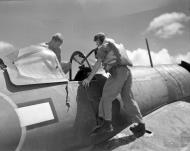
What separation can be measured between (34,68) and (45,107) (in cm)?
68

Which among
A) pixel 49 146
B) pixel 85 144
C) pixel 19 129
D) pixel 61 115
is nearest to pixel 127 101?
pixel 85 144

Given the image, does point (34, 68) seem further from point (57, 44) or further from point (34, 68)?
point (57, 44)

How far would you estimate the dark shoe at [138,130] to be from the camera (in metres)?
4.95

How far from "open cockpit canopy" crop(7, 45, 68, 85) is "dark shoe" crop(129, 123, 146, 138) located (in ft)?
5.44

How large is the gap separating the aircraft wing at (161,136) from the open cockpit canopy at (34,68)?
1.43 metres

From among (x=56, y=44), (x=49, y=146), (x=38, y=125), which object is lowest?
(x=49, y=146)

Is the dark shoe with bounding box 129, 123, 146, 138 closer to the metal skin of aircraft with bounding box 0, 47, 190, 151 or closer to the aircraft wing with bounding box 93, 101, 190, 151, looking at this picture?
the aircraft wing with bounding box 93, 101, 190, 151

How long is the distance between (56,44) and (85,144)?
7.70ft

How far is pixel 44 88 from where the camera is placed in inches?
159

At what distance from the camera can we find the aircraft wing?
4.57 metres

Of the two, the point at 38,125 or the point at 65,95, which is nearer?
the point at 38,125

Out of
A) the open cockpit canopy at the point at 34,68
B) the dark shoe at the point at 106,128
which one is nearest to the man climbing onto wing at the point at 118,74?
the dark shoe at the point at 106,128

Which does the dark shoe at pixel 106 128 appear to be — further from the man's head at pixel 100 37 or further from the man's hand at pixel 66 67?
the man's hand at pixel 66 67

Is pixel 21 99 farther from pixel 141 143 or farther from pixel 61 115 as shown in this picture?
pixel 141 143
